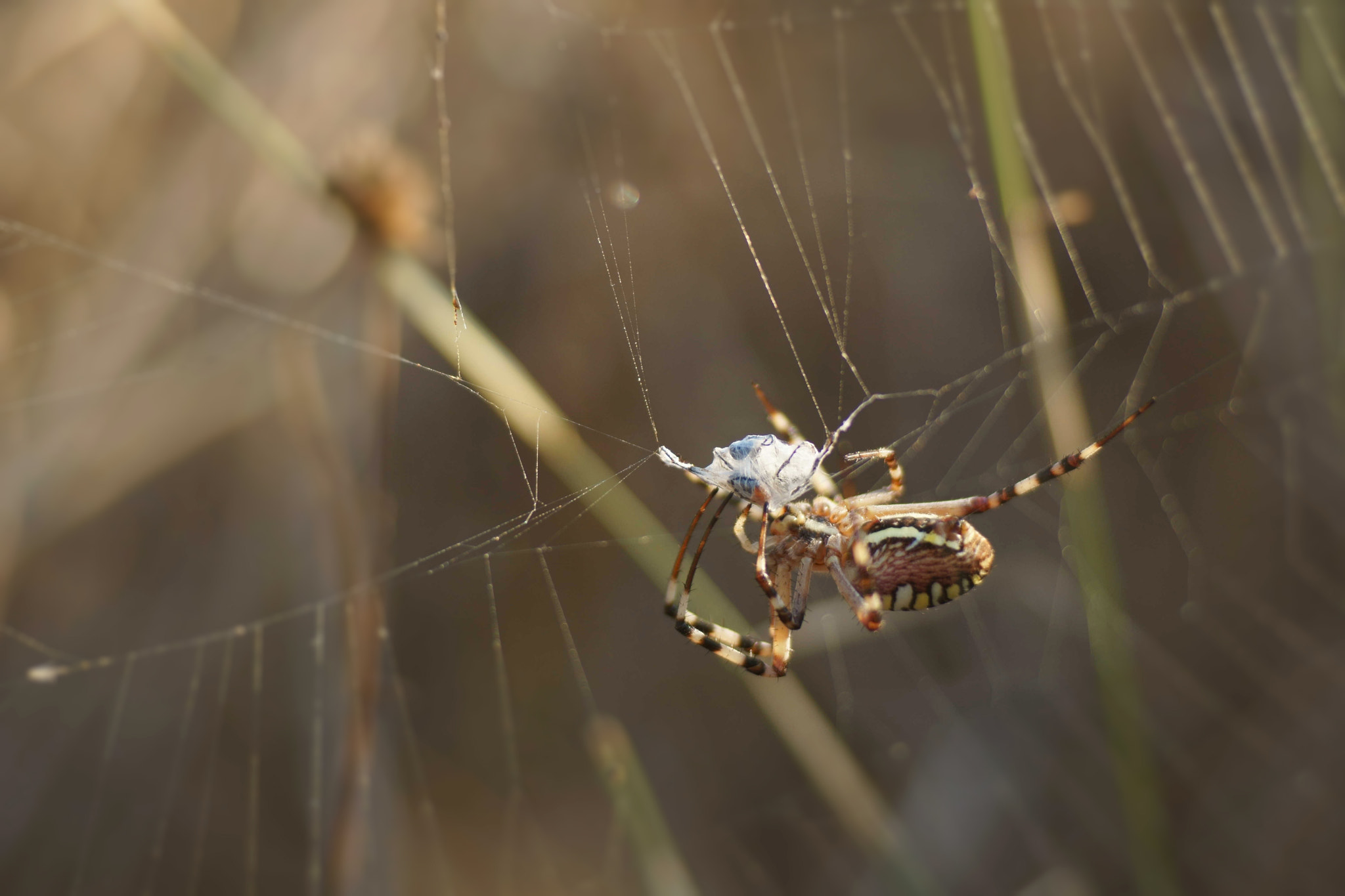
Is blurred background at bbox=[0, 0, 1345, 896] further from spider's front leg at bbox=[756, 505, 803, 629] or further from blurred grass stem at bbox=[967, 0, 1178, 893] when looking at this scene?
spider's front leg at bbox=[756, 505, 803, 629]

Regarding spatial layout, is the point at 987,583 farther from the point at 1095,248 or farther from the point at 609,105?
the point at 609,105

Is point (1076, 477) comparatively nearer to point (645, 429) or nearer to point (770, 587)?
point (645, 429)

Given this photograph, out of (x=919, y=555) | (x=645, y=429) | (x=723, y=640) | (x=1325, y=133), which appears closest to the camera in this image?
(x=919, y=555)

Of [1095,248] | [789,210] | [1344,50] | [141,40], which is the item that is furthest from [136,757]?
[1344,50]

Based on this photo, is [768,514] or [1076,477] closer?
[768,514]

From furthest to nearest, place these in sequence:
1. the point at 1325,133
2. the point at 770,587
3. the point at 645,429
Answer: the point at 1325,133 < the point at 645,429 < the point at 770,587

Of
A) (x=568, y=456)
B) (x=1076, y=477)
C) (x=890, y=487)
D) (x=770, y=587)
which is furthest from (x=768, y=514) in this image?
(x=1076, y=477)
